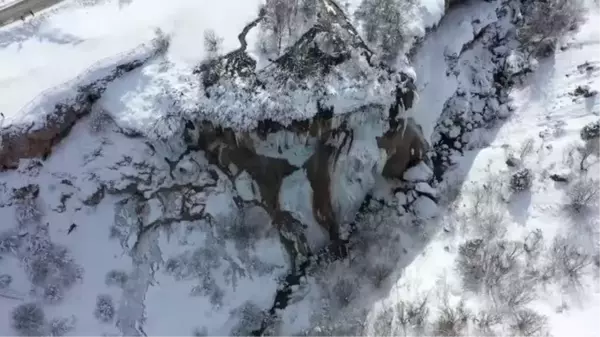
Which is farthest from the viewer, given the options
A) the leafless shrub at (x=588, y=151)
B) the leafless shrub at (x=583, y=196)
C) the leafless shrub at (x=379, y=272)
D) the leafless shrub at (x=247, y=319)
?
the leafless shrub at (x=588, y=151)

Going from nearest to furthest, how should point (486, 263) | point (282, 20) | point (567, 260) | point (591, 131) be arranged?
point (567, 260) < point (486, 263) < point (282, 20) < point (591, 131)

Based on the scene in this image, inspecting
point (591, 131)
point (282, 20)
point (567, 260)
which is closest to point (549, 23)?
point (591, 131)

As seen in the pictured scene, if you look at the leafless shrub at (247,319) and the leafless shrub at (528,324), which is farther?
the leafless shrub at (247,319)

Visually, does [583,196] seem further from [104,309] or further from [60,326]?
[60,326]

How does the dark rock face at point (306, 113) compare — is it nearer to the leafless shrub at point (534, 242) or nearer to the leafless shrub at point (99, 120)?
the leafless shrub at point (99, 120)

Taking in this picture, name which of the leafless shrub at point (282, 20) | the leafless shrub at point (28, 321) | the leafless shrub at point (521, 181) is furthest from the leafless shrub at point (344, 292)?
the leafless shrub at point (28, 321)

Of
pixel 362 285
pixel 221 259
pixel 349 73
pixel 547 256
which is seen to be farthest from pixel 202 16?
pixel 547 256

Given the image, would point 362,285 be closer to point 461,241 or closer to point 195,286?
point 461,241
